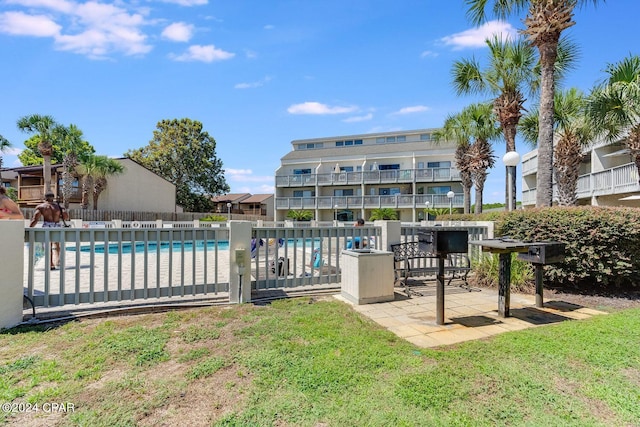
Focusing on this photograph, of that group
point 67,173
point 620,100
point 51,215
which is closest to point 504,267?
point 620,100

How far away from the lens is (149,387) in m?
2.70

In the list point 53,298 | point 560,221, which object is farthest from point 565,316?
point 53,298

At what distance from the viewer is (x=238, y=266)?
5234 mm

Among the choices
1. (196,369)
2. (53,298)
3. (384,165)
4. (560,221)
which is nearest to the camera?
(196,369)

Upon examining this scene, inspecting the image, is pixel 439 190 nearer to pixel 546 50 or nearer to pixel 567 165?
pixel 567 165

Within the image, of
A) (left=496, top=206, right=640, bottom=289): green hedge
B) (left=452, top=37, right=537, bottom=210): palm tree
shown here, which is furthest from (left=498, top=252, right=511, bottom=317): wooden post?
(left=452, top=37, right=537, bottom=210): palm tree

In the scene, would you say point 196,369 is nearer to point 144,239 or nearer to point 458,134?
point 144,239

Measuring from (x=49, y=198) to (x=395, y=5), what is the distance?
35.8 ft

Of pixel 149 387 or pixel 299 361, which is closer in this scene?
pixel 149 387

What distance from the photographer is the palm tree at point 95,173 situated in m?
27.9

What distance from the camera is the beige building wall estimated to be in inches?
1221

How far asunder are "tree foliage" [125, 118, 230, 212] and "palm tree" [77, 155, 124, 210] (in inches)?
387

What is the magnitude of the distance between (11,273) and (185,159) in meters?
39.7

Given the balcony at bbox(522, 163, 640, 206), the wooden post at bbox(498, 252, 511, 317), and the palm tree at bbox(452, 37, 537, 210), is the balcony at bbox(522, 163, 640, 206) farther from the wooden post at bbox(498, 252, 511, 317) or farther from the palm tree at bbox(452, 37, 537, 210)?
the wooden post at bbox(498, 252, 511, 317)
